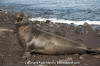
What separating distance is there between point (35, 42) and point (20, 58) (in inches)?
25.3

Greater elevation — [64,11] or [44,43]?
[44,43]

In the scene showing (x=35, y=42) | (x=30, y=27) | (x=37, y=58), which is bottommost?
(x=37, y=58)

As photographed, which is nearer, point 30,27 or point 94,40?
point 30,27

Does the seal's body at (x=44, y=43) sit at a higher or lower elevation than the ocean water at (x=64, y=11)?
higher

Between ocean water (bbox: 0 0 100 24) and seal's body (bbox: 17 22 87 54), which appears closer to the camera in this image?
seal's body (bbox: 17 22 87 54)

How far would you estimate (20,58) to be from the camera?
4422 millimetres

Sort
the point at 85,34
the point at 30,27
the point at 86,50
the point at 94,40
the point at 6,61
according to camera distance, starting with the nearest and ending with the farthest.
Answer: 1. the point at 6,61
2. the point at 86,50
3. the point at 30,27
4. the point at 94,40
5. the point at 85,34

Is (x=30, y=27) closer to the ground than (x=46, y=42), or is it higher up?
higher up

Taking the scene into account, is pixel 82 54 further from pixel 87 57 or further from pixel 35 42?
pixel 35 42

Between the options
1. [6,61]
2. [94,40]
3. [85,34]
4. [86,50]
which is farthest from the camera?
[85,34]

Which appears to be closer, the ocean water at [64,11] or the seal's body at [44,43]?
the seal's body at [44,43]

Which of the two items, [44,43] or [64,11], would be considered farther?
[64,11]

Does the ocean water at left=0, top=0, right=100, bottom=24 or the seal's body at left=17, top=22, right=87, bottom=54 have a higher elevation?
the seal's body at left=17, top=22, right=87, bottom=54

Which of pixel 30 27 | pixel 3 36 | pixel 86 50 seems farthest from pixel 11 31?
pixel 86 50
